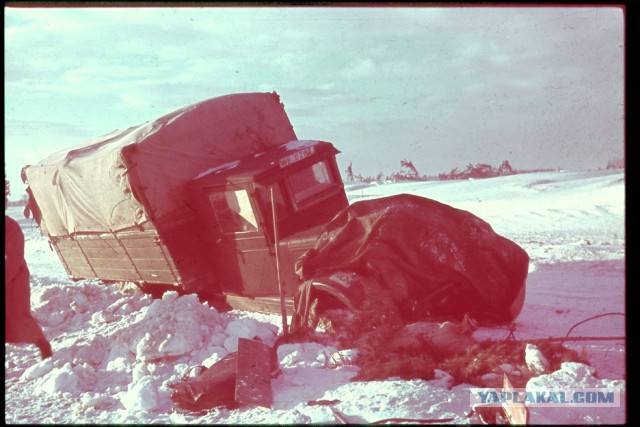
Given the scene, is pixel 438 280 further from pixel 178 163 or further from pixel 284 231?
pixel 178 163

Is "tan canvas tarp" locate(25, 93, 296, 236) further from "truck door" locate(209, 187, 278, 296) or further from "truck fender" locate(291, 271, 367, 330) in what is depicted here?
"truck fender" locate(291, 271, 367, 330)

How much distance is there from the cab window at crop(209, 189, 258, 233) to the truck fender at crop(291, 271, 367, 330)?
5.05 feet

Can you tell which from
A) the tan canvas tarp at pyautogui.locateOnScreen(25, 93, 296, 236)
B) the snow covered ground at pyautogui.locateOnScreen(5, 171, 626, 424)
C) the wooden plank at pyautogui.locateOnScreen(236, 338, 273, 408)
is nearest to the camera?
the snow covered ground at pyautogui.locateOnScreen(5, 171, 626, 424)

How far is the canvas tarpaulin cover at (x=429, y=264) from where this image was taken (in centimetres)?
592

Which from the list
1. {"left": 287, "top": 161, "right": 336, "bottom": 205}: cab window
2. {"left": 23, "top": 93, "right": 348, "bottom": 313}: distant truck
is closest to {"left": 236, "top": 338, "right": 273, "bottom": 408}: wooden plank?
{"left": 23, "top": 93, "right": 348, "bottom": 313}: distant truck

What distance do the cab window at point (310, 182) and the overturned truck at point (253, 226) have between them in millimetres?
21

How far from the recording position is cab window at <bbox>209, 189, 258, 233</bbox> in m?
7.21

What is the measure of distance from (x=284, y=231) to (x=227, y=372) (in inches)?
109

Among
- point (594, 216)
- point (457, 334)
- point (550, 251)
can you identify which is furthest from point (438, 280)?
point (594, 216)

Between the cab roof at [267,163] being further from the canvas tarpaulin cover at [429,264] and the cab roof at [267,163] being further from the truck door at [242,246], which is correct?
the canvas tarpaulin cover at [429,264]

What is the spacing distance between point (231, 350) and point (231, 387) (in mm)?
1074

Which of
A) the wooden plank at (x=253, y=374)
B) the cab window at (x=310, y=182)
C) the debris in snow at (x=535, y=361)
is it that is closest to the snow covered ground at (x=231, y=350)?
the wooden plank at (x=253, y=374)

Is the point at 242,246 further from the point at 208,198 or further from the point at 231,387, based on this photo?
the point at 231,387

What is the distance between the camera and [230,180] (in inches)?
286
